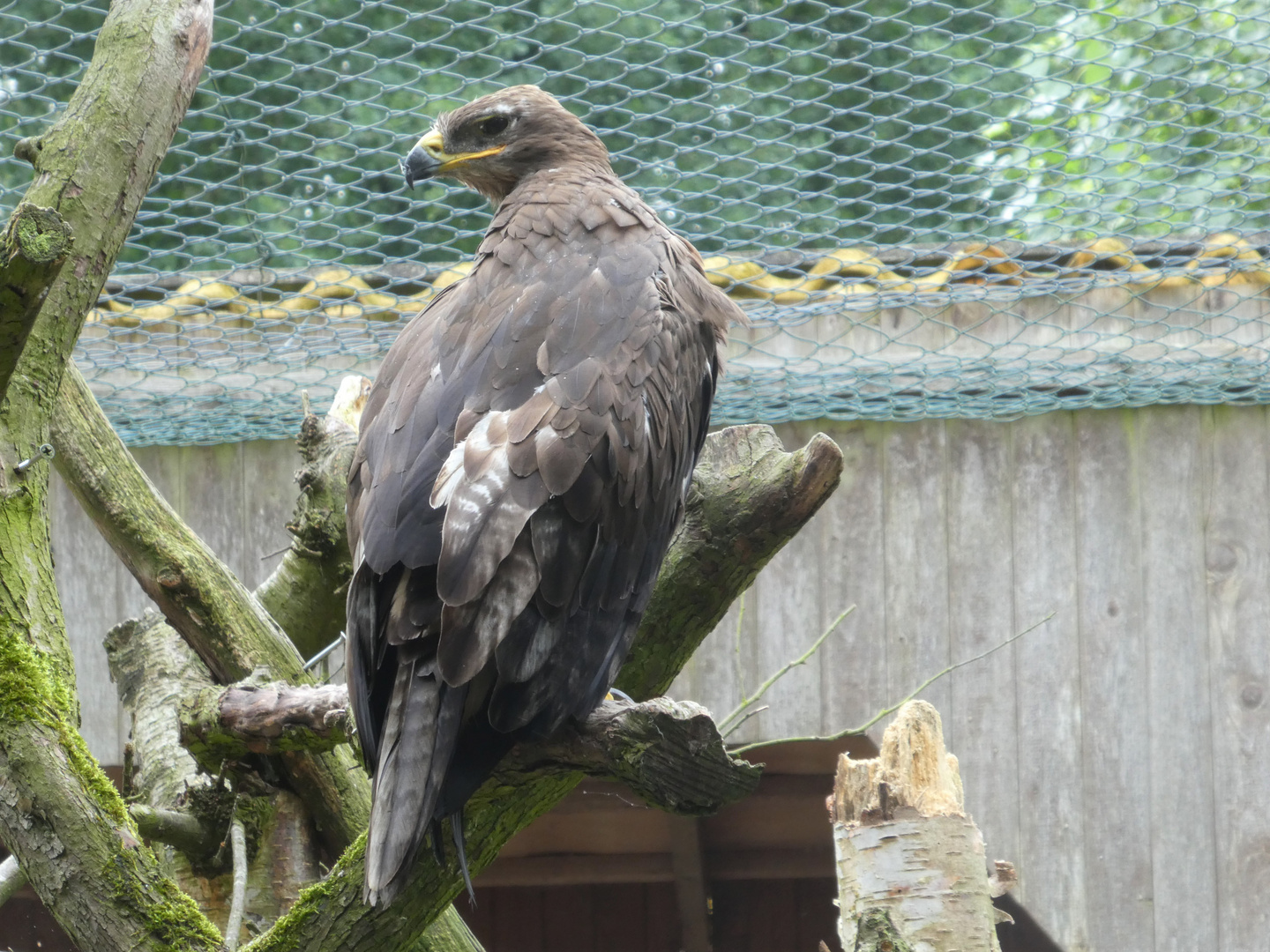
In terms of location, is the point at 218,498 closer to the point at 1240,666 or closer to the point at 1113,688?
the point at 1113,688

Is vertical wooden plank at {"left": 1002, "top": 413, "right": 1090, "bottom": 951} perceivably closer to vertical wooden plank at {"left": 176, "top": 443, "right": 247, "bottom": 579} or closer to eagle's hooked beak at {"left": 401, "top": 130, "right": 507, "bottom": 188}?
eagle's hooked beak at {"left": 401, "top": 130, "right": 507, "bottom": 188}

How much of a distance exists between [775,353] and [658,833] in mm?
1982

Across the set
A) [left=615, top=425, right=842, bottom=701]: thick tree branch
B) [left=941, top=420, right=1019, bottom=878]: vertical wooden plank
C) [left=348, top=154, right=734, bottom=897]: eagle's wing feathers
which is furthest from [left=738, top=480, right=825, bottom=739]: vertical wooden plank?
[left=348, top=154, right=734, bottom=897]: eagle's wing feathers

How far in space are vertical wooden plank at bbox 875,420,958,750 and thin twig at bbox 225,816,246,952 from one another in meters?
1.88

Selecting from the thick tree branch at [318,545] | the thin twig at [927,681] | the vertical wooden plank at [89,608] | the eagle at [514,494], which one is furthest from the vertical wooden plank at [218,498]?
the eagle at [514,494]

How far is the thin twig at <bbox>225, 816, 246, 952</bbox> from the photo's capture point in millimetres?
2180

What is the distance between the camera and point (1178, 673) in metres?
3.65

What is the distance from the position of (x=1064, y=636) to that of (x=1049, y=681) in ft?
0.42

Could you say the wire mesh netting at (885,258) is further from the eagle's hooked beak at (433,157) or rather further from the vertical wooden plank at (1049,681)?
the eagle's hooked beak at (433,157)

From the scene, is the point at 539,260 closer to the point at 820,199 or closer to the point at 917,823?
the point at 917,823

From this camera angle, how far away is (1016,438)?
3.83m

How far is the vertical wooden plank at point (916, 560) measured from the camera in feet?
12.2

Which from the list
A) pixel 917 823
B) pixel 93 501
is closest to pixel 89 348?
pixel 93 501

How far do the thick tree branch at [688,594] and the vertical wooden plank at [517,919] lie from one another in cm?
342
